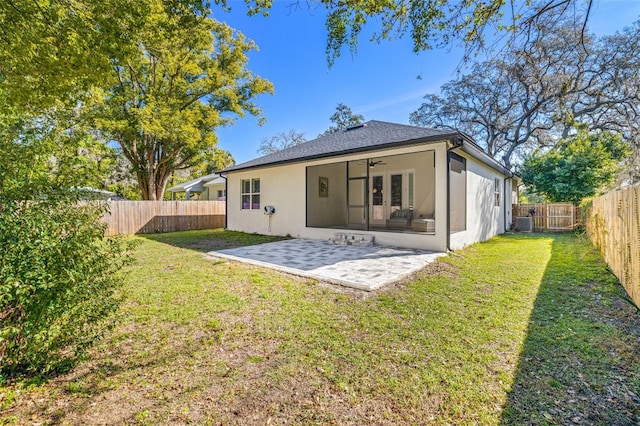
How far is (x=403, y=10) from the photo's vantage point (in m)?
4.02

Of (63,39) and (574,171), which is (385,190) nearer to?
(63,39)

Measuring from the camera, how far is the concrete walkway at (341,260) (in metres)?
5.16

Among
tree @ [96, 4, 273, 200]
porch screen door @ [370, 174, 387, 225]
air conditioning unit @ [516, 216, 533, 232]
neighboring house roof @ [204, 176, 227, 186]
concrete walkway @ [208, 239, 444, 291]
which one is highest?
tree @ [96, 4, 273, 200]

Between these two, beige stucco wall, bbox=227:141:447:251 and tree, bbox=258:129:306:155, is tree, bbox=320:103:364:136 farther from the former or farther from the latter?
beige stucco wall, bbox=227:141:447:251

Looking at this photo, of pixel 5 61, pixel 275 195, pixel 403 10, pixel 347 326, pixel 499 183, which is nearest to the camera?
pixel 347 326

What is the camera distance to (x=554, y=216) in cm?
1330

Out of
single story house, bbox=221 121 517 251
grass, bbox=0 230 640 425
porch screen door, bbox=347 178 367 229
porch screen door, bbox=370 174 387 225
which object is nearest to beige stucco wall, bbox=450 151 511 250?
single story house, bbox=221 121 517 251

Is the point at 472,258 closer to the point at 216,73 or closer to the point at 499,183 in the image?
the point at 499,183

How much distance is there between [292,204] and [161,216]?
7.69m

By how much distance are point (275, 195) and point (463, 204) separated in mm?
6701

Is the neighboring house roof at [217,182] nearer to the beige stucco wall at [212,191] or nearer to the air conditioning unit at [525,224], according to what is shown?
the beige stucco wall at [212,191]

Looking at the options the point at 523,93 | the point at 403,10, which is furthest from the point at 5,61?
the point at 523,93

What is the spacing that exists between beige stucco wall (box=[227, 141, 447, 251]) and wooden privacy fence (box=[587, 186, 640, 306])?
2978mm

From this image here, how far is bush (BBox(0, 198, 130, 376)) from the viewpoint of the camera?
190 cm
